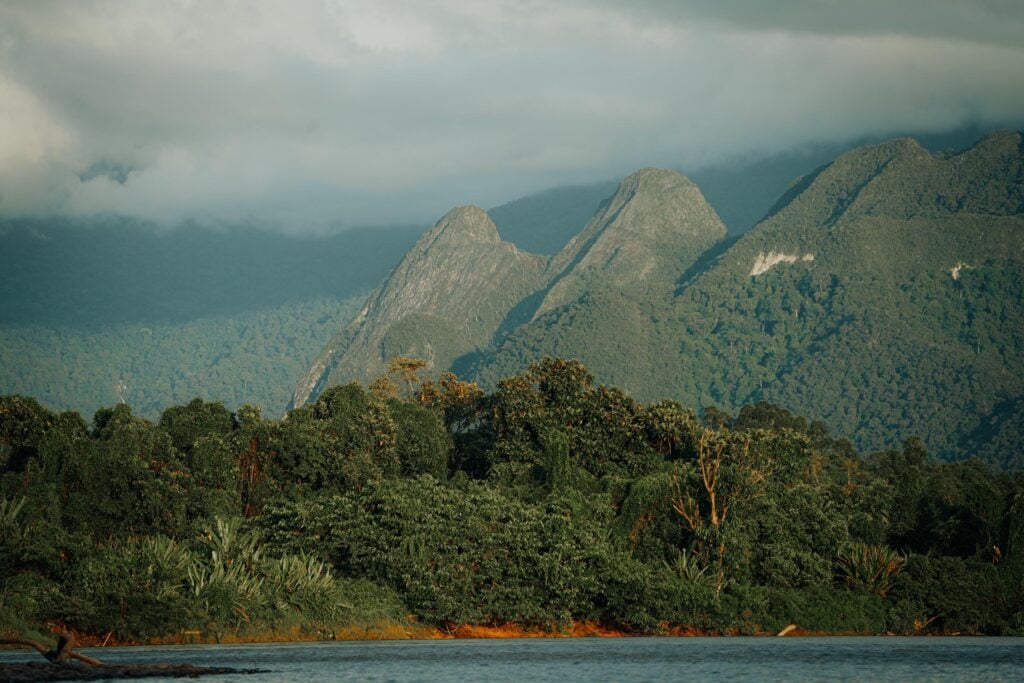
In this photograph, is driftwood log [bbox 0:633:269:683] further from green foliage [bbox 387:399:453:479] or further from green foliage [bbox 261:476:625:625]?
green foliage [bbox 387:399:453:479]

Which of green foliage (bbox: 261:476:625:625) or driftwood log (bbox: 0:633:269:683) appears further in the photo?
green foliage (bbox: 261:476:625:625)

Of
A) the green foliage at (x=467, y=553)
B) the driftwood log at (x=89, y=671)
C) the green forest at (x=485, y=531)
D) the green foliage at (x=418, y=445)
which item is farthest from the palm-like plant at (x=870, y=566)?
the driftwood log at (x=89, y=671)

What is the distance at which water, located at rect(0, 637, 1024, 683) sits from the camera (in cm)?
4409

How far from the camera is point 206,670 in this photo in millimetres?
43000

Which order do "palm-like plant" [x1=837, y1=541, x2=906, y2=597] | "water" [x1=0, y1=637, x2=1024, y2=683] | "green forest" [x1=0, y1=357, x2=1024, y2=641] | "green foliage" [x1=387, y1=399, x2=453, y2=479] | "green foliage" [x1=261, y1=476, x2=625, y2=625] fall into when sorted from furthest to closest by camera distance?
1. "green foliage" [x1=387, y1=399, x2=453, y2=479]
2. "palm-like plant" [x1=837, y1=541, x2=906, y2=597]
3. "green foliage" [x1=261, y1=476, x2=625, y2=625]
4. "green forest" [x1=0, y1=357, x2=1024, y2=641]
5. "water" [x1=0, y1=637, x2=1024, y2=683]

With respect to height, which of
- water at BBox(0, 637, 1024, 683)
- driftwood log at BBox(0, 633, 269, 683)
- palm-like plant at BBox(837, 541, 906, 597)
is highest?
driftwood log at BBox(0, 633, 269, 683)

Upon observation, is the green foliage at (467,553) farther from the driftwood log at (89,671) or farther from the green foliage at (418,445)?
the green foliage at (418,445)

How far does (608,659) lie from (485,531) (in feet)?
38.0

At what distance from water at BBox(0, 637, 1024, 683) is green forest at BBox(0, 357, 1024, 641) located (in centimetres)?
225

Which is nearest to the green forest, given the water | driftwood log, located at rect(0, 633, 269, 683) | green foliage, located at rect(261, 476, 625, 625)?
green foliage, located at rect(261, 476, 625, 625)

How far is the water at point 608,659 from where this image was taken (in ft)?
145

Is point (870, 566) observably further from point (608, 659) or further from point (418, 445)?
point (418, 445)

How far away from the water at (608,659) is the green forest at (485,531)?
225 cm

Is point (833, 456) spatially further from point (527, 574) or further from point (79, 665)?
point (79, 665)
